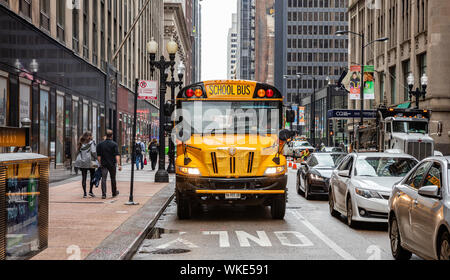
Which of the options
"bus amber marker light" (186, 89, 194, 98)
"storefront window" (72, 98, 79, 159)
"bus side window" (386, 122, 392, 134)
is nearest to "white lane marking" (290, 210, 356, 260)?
"bus amber marker light" (186, 89, 194, 98)

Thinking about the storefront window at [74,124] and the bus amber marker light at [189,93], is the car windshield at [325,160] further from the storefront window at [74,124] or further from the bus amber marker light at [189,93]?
the storefront window at [74,124]

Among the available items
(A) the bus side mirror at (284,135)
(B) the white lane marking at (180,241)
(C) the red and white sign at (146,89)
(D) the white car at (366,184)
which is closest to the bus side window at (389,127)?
(C) the red and white sign at (146,89)

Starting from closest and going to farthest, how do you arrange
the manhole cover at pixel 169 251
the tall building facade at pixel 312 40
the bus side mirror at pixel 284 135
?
the manhole cover at pixel 169 251, the bus side mirror at pixel 284 135, the tall building facade at pixel 312 40

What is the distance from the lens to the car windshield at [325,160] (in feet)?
63.0

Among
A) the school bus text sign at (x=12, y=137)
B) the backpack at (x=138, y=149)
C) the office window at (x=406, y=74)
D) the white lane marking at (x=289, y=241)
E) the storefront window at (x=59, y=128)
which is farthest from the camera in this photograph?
the office window at (x=406, y=74)

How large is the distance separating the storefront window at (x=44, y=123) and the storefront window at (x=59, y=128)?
1771 mm

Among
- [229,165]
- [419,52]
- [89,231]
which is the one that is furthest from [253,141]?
[419,52]

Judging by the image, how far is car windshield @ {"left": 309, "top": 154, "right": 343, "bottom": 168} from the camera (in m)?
19.2

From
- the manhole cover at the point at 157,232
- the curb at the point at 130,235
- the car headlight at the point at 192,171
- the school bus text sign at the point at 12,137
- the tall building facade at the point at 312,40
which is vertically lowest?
the manhole cover at the point at 157,232

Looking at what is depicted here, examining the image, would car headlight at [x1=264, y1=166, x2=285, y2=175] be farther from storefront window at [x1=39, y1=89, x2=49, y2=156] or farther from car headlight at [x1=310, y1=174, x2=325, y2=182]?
storefront window at [x1=39, y1=89, x2=49, y2=156]

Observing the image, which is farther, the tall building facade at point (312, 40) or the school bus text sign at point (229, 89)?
the tall building facade at point (312, 40)

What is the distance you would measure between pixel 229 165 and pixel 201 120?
152cm

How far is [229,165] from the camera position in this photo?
42.2 feet

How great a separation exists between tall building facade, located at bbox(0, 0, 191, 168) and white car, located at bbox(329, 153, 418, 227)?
A: 10886 millimetres
